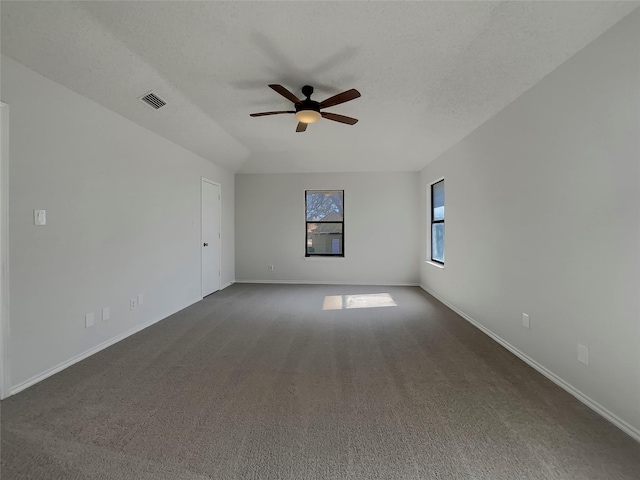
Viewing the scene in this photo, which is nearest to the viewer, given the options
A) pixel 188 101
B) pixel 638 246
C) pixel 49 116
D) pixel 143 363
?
pixel 638 246

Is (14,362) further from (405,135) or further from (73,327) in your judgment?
(405,135)

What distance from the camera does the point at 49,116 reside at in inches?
94.0

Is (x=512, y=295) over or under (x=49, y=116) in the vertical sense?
under

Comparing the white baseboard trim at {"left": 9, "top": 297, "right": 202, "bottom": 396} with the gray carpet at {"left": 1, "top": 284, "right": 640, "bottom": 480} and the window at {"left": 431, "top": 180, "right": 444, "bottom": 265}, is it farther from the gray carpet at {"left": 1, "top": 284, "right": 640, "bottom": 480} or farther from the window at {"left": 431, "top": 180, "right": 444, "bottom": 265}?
the window at {"left": 431, "top": 180, "right": 444, "bottom": 265}

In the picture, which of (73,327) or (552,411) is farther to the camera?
(73,327)

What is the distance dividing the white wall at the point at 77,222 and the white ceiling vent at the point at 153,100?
1.20 ft

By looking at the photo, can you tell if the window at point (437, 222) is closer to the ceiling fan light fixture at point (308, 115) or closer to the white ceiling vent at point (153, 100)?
the ceiling fan light fixture at point (308, 115)

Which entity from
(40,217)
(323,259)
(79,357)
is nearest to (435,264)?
(323,259)

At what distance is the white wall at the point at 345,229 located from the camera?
625 centimetres

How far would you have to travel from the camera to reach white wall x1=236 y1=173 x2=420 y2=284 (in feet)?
20.5

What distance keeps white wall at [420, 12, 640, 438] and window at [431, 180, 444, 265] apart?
1773 mm

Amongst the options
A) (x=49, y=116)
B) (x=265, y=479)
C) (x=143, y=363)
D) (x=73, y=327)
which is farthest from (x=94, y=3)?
(x=265, y=479)

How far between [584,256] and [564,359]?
79cm

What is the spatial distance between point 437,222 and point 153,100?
4.57 meters
